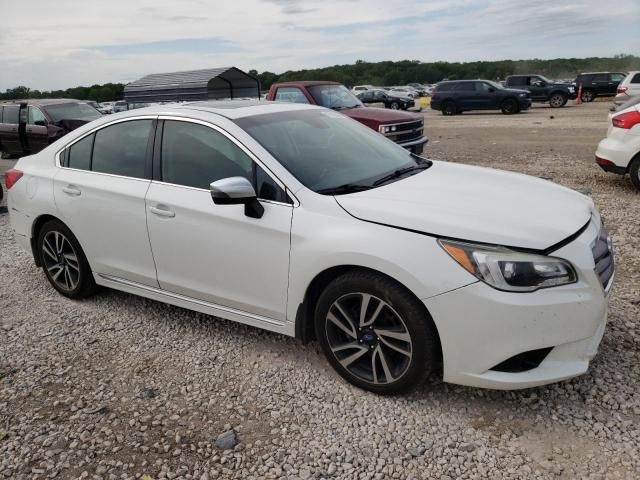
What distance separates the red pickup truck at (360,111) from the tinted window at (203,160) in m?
6.19

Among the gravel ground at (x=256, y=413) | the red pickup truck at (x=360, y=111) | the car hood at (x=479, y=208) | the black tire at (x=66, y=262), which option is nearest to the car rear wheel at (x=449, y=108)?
the red pickup truck at (x=360, y=111)

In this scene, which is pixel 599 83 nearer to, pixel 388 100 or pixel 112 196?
pixel 388 100

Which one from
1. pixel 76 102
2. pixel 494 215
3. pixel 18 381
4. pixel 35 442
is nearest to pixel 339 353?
pixel 494 215

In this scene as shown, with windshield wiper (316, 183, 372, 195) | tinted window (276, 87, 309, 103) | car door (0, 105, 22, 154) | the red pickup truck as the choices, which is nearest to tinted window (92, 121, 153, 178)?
windshield wiper (316, 183, 372, 195)

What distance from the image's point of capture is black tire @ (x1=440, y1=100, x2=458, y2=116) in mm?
25789

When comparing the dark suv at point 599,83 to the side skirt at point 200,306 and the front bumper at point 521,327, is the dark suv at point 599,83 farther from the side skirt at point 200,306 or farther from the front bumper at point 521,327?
the side skirt at point 200,306

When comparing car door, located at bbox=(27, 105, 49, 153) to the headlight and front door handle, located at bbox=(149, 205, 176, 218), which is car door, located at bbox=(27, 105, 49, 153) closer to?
front door handle, located at bbox=(149, 205, 176, 218)

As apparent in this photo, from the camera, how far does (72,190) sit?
410cm

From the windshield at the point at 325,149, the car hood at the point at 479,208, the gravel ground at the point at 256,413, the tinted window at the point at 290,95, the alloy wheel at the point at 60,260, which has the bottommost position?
the gravel ground at the point at 256,413

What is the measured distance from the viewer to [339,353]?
10.1 feet

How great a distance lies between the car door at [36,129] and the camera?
1277cm

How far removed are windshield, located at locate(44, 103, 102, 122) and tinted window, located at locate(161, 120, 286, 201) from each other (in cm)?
1034

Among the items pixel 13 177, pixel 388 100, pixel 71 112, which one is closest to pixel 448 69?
pixel 388 100

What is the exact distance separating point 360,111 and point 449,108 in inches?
680
